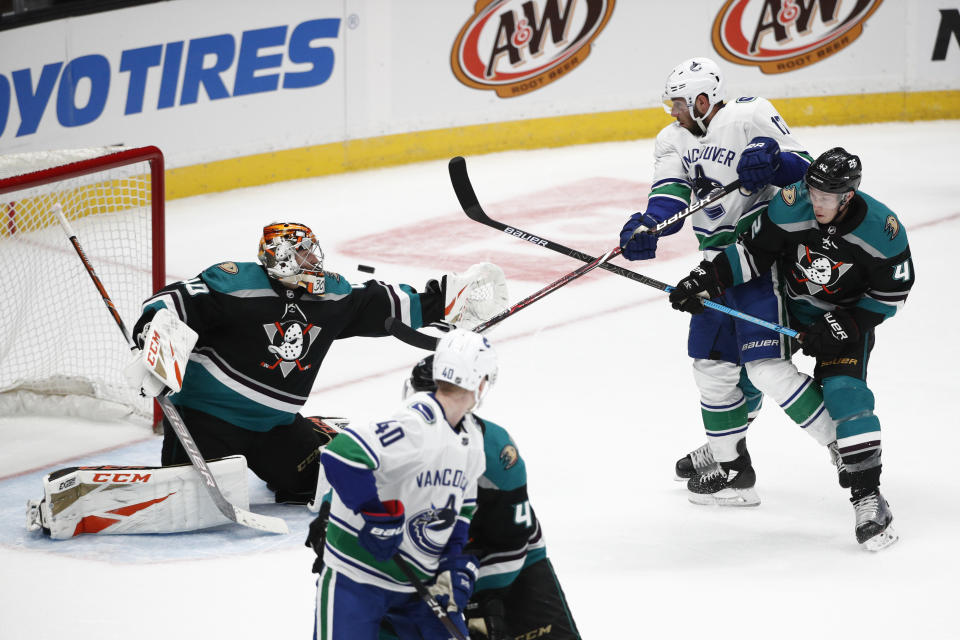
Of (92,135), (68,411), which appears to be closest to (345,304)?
(68,411)

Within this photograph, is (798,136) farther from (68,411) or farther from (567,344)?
(68,411)

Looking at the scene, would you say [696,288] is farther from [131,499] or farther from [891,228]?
[131,499]

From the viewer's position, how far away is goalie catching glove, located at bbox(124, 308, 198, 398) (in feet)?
12.5

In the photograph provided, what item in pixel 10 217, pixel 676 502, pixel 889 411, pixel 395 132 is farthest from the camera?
pixel 395 132

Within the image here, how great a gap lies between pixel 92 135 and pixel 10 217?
227 cm

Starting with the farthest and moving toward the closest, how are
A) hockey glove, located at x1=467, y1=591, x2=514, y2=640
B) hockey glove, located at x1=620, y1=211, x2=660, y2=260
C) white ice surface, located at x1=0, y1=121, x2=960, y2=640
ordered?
hockey glove, located at x1=620, y1=211, x2=660, y2=260
white ice surface, located at x1=0, y1=121, x2=960, y2=640
hockey glove, located at x1=467, y1=591, x2=514, y2=640

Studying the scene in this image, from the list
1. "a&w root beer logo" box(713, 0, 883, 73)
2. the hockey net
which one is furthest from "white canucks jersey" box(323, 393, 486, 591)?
"a&w root beer logo" box(713, 0, 883, 73)

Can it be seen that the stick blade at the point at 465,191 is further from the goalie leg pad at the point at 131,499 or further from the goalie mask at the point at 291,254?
the goalie leg pad at the point at 131,499

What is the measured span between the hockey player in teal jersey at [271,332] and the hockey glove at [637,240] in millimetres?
411

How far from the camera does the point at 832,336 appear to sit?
3781 millimetres

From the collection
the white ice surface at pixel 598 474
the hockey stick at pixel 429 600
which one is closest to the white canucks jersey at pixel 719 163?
the white ice surface at pixel 598 474

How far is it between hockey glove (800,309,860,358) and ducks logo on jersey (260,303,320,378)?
1.40 metres

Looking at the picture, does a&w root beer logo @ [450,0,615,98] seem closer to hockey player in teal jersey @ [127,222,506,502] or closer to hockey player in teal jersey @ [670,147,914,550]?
hockey player in teal jersey @ [127,222,506,502]

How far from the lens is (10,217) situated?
5250 mm
